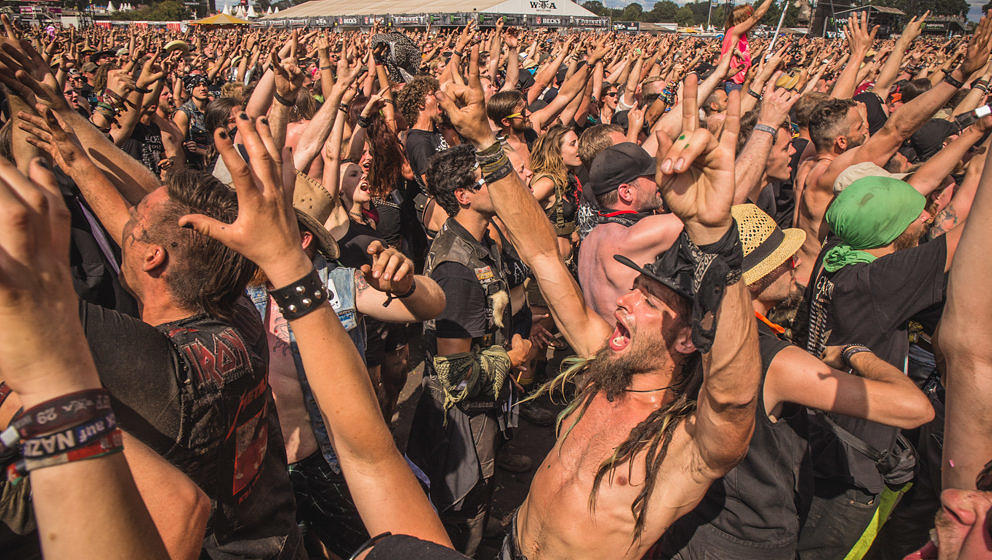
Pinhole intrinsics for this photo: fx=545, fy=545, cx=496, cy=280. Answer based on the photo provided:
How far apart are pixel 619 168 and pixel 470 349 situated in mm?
1671

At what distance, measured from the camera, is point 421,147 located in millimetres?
5438

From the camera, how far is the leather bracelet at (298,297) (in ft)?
4.06

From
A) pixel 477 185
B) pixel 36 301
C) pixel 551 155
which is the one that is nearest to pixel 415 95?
pixel 551 155

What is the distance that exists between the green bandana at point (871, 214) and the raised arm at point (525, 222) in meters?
1.36

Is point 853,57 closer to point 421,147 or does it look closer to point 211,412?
point 421,147

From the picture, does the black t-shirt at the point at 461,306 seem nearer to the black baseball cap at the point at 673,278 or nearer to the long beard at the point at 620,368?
the long beard at the point at 620,368

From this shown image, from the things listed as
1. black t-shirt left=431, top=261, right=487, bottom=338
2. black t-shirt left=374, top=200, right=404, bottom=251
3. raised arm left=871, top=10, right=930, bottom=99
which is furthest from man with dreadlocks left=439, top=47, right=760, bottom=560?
raised arm left=871, top=10, right=930, bottom=99

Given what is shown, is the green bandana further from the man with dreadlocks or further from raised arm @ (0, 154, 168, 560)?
raised arm @ (0, 154, 168, 560)

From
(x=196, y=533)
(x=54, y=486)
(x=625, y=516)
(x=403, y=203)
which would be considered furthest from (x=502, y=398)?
(x=403, y=203)

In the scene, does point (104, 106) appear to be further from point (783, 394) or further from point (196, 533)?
point (783, 394)

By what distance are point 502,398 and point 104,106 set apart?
375 centimetres

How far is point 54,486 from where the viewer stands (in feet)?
2.63

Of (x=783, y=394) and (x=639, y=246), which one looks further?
(x=639, y=246)

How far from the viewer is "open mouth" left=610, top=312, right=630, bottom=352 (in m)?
2.23
